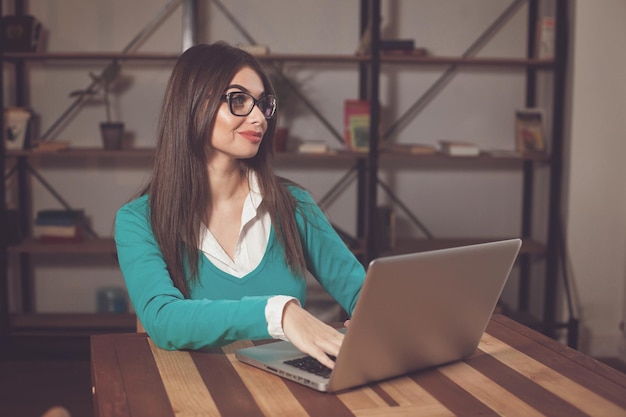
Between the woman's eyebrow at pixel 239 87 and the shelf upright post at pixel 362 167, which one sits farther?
the shelf upright post at pixel 362 167

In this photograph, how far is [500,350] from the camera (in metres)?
1.54

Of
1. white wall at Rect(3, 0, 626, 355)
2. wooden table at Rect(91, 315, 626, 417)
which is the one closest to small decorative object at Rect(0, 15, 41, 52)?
white wall at Rect(3, 0, 626, 355)

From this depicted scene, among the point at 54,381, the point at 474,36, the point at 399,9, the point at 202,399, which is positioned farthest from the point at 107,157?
the point at 202,399

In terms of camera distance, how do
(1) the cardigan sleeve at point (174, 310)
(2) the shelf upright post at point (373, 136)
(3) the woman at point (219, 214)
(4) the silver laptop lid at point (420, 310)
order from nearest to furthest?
1. (4) the silver laptop lid at point (420, 310)
2. (1) the cardigan sleeve at point (174, 310)
3. (3) the woman at point (219, 214)
4. (2) the shelf upright post at point (373, 136)

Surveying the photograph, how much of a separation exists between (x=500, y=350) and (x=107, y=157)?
3.04 m

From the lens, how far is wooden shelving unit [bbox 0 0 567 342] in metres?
3.79

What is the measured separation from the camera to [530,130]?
406cm

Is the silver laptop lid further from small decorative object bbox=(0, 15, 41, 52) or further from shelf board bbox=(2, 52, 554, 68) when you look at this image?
small decorative object bbox=(0, 15, 41, 52)

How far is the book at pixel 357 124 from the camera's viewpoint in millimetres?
3900

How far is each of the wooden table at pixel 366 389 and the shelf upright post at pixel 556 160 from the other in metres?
2.49

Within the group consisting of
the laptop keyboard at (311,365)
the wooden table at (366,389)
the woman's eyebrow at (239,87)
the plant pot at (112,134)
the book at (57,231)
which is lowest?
the book at (57,231)

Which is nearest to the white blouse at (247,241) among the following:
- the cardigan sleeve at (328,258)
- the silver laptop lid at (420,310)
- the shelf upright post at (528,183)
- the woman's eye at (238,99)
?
the cardigan sleeve at (328,258)

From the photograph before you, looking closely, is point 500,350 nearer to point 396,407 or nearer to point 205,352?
point 396,407

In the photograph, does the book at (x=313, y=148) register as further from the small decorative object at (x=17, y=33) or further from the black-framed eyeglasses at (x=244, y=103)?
the black-framed eyeglasses at (x=244, y=103)
